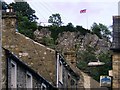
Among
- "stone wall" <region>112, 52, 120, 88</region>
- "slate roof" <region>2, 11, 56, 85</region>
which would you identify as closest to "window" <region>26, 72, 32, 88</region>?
"slate roof" <region>2, 11, 56, 85</region>

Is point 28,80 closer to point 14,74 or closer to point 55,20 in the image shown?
point 14,74

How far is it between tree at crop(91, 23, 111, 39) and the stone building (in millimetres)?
113847

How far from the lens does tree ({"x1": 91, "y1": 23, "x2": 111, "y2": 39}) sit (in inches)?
5965

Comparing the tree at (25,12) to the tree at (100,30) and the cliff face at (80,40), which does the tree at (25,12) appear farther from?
the tree at (100,30)

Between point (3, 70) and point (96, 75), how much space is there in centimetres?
4193

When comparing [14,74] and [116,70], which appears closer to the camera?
[14,74]

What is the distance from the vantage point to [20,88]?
27.7 metres

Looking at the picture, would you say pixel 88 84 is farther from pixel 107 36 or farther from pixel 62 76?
pixel 107 36

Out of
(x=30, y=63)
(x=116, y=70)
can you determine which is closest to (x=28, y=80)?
(x=30, y=63)

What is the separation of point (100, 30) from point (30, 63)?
416 feet

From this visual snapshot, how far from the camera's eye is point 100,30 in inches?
6284

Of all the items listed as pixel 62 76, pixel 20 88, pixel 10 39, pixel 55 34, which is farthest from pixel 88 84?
pixel 55 34

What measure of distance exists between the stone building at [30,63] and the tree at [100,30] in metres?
114

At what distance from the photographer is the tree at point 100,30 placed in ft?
497
